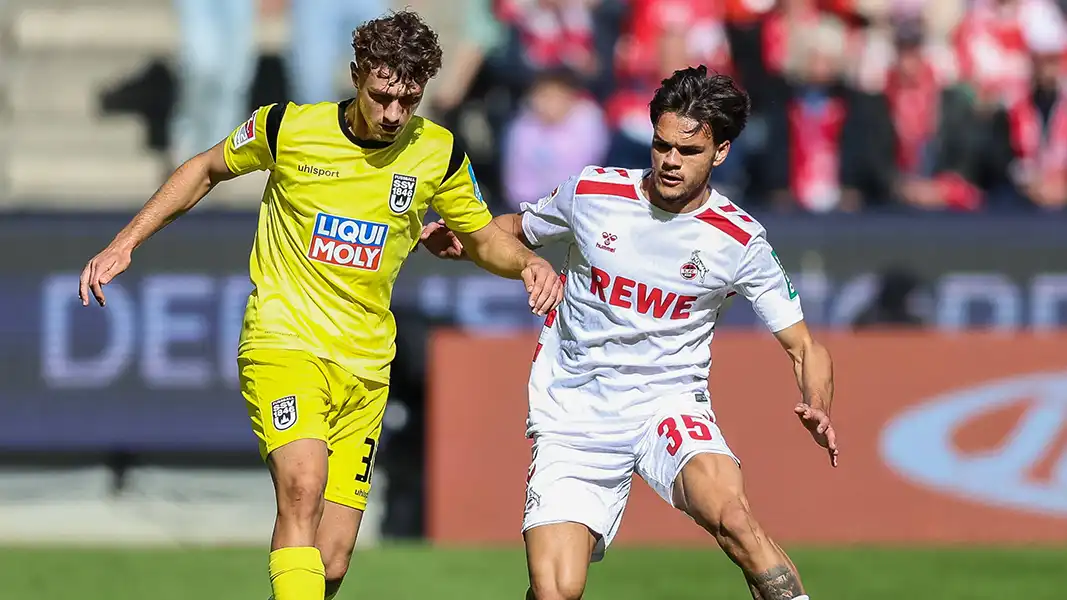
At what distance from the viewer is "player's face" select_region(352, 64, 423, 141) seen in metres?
7.04

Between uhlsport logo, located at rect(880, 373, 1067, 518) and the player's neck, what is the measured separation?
4.95m

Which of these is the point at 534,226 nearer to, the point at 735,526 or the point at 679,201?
the point at 679,201

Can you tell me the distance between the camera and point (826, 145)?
13.0m

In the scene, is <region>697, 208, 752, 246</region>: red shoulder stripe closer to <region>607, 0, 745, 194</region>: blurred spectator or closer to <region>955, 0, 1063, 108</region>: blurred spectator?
<region>607, 0, 745, 194</region>: blurred spectator

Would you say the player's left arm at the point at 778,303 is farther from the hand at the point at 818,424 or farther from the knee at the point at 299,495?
the knee at the point at 299,495

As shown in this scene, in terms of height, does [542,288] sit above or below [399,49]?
below

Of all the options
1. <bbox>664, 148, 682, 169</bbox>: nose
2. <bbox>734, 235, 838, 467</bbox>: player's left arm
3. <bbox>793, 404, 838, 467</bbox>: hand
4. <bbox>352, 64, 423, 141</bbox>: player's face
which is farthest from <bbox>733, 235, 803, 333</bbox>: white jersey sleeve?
<bbox>352, 64, 423, 141</bbox>: player's face

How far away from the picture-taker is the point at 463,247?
25.8 ft

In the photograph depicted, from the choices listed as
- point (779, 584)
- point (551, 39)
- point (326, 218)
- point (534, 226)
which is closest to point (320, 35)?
point (551, 39)

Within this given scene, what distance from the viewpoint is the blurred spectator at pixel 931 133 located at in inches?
520

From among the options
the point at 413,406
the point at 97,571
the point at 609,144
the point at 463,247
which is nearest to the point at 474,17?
the point at 609,144

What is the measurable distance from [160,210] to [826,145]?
6814 millimetres

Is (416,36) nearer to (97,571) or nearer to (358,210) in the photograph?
(358,210)

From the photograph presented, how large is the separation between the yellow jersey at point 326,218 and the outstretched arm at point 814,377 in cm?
156
